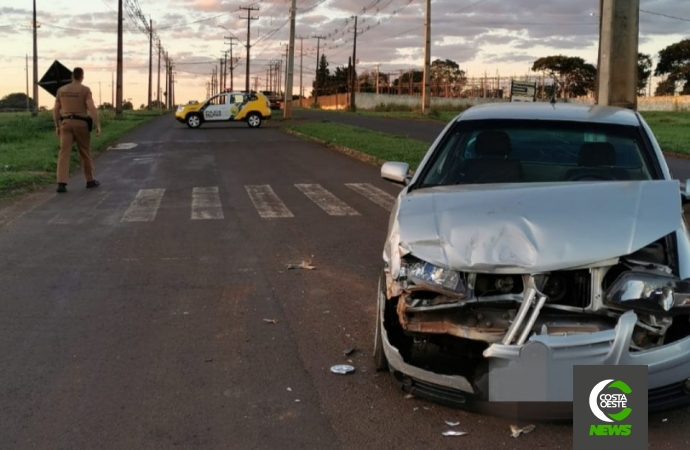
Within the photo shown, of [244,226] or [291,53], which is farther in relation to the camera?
[291,53]

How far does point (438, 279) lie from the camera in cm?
378

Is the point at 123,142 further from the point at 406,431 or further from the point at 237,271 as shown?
the point at 406,431

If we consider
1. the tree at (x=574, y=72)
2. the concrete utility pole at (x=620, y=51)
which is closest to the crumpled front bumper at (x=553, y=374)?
the concrete utility pole at (x=620, y=51)

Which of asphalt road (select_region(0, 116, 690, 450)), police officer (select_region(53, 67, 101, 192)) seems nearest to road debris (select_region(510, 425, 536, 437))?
asphalt road (select_region(0, 116, 690, 450))

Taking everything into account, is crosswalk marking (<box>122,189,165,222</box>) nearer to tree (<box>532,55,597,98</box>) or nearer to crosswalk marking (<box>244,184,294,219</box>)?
crosswalk marking (<box>244,184,294,219</box>)

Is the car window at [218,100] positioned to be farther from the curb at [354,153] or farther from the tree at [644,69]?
the tree at [644,69]

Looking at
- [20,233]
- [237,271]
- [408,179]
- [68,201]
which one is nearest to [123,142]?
[68,201]

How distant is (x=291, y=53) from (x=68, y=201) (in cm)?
3023

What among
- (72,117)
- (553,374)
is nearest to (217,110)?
(72,117)

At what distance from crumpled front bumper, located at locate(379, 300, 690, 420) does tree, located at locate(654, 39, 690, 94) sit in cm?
9338

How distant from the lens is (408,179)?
582 cm

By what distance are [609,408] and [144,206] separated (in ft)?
29.9

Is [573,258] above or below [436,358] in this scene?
above

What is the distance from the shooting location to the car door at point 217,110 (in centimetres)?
3781
